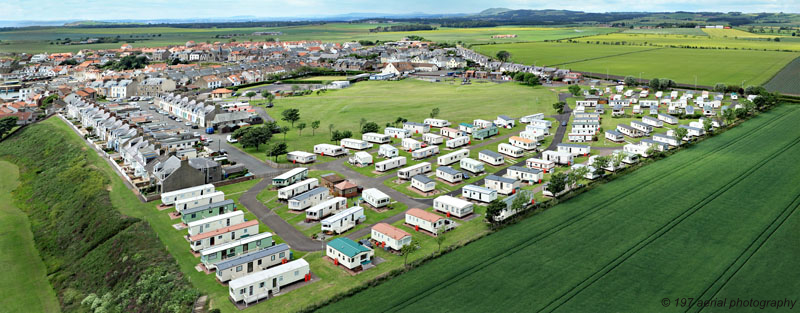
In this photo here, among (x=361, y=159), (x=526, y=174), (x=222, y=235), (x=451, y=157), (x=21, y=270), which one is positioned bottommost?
(x=21, y=270)

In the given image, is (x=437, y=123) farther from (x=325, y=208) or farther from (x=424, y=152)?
(x=325, y=208)

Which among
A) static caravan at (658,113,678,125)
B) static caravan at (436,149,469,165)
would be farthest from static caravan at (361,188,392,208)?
static caravan at (658,113,678,125)

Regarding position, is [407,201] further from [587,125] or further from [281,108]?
[281,108]

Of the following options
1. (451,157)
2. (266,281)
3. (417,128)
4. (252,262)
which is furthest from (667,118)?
(266,281)

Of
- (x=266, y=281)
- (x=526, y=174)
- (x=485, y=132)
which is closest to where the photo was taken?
(x=266, y=281)

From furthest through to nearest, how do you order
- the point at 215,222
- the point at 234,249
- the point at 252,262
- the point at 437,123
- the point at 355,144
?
the point at 437,123 < the point at 355,144 < the point at 215,222 < the point at 234,249 < the point at 252,262

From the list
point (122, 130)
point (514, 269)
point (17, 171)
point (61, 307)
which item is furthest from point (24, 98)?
point (514, 269)
